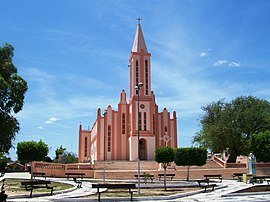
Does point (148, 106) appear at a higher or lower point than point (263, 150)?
higher

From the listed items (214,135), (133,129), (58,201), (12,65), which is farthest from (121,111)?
(58,201)

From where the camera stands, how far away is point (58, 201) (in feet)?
47.1

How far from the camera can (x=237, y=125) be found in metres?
38.1

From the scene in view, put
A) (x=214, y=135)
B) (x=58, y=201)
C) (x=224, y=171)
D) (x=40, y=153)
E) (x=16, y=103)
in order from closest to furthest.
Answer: (x=58, y=201), (x=16, y=103), (x=40, y=153), (x=224, y=171), (x=214, y=135)

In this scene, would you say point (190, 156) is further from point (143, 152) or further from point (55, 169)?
point (143, 152)

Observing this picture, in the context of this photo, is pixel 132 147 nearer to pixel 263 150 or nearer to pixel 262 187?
pixel 263 150

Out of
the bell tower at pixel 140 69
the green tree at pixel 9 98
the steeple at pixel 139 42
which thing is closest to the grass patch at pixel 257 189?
the green tree at pixel 9 98

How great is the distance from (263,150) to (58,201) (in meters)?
22.3

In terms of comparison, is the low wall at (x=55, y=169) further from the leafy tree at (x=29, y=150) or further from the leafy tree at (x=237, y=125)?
the leafy tree at (x=237, y=125)

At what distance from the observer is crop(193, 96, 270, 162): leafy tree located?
37.8 metres

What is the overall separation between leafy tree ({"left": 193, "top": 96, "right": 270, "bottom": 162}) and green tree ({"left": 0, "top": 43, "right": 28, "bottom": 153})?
2207 cm

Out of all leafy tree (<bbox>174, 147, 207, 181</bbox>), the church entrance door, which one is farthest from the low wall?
the church entrance door

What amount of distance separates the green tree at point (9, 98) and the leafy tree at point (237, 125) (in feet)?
72.4

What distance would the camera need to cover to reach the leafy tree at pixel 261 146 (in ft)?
101
